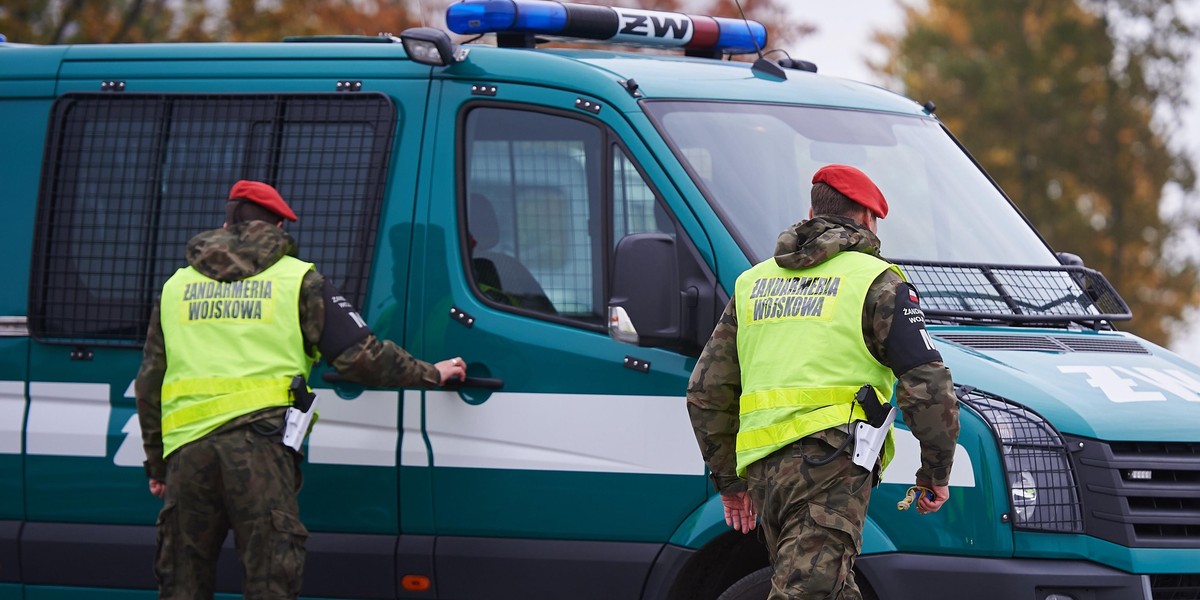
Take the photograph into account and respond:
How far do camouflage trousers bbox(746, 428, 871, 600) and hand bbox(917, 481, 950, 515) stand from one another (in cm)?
14

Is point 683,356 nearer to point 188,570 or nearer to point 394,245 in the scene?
point 394,245

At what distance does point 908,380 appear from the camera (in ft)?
13.4

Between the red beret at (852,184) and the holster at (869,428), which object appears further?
the red beret at (852,184)

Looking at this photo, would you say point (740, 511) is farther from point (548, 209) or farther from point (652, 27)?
point (652, 27)

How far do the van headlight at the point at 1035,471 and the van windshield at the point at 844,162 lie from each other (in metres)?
0.80

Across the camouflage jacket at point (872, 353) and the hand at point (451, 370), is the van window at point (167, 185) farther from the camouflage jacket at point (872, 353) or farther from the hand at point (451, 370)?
the camouflage jacket at point (872, 353)

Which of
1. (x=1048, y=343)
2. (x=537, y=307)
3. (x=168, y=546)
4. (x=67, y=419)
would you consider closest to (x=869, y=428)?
(x=1048, y=343)

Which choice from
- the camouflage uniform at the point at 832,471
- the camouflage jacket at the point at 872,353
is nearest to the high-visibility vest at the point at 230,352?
the camouflage jacket at the point at 872,353

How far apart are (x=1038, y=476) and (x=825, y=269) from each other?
2.82ft

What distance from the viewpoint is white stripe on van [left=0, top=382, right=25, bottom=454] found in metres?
5.79

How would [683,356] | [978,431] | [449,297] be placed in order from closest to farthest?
[978,431] < [683,356] < [449,297]

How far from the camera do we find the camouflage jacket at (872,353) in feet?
13.3

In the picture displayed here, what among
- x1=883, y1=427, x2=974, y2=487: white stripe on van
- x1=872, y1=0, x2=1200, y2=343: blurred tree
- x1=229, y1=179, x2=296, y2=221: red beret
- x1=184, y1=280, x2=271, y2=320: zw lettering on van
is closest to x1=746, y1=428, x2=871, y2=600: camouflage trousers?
x1=883, y1=427, x2=974, y2=487: white stripe on van

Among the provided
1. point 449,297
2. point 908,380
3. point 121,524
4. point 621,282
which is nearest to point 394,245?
point 449,297
